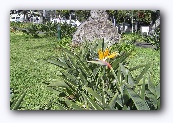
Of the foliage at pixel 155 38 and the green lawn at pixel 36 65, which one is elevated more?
the foliage at pixel 155 38

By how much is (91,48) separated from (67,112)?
425 mm

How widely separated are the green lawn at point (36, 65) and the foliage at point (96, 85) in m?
0.10

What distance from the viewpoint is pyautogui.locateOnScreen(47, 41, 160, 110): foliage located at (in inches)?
73.7

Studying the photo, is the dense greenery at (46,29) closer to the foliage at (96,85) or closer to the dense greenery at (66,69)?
the dense greenery at (66,69)

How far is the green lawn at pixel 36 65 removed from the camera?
2277mm

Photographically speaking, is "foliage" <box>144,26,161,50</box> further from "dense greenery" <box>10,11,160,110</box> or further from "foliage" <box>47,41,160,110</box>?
"foliage" <box>47,41,160,110</box>

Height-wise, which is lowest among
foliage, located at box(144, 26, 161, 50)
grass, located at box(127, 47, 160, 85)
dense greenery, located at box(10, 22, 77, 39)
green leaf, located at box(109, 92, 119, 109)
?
green leaf, located at box(109, 92, 119, 109)

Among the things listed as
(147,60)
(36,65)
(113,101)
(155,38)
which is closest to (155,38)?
(155,38)

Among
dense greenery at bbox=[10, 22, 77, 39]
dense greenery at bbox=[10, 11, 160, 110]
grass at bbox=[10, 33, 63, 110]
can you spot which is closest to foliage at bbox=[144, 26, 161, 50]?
dense greenery at bbox=[10, 11, 160, 110]

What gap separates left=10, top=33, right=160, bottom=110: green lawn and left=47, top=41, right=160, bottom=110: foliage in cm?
10

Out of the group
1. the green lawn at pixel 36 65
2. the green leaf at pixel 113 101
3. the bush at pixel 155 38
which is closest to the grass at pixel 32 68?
the green lawn at pixel 36 65

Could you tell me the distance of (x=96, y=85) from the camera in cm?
210
